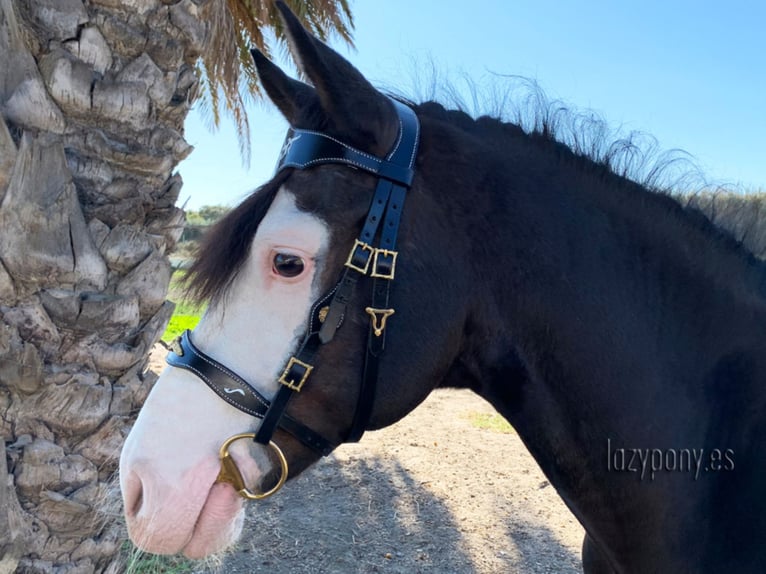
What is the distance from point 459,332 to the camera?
1.54 meters

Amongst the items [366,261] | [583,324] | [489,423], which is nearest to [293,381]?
[366,261]

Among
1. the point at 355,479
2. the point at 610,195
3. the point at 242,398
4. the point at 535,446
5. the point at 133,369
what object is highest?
the point at 610,195

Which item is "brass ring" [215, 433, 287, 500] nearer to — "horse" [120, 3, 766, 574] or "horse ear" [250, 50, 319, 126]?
"horse" [120, 3, 766, 574]

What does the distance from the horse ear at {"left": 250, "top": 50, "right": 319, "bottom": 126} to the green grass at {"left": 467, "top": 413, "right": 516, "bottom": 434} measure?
210 inches

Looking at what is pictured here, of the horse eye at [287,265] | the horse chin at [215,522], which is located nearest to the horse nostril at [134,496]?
the horse chin at [215,522]

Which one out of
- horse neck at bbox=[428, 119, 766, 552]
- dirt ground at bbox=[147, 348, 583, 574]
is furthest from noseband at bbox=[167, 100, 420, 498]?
dirt ground at bbox=[147, 348, 583, 574]

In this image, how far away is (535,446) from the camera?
63.4 inches

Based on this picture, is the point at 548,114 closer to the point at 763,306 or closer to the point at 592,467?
the point at 763,306

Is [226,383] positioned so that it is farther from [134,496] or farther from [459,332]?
[459,332]

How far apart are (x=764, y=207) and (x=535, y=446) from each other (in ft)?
4.10

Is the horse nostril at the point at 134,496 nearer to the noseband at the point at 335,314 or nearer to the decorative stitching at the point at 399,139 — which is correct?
the noseband at the point at 335,314

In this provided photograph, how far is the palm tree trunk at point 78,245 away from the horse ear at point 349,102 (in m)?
1.20

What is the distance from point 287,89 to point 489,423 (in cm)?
559

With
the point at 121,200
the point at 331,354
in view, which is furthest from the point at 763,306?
the point at 121,200
